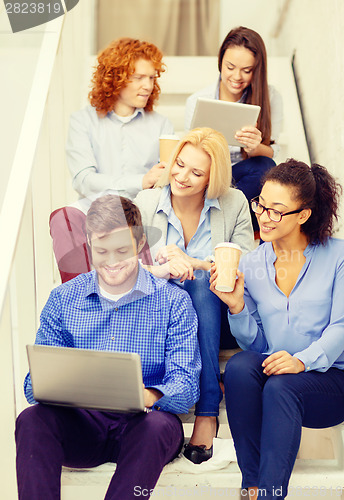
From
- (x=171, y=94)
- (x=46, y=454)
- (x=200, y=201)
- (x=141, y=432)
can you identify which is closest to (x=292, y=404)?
(x=141, y=432)

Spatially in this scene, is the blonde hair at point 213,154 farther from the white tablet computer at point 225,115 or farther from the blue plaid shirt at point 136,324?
the blue plaid shirt at point 136,324

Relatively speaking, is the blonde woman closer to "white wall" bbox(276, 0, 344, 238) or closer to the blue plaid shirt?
the blue plaid shirt

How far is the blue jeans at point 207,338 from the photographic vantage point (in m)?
1.36

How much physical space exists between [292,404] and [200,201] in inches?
21.5

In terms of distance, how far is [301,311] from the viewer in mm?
1362

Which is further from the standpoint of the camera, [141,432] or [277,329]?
[277,329]

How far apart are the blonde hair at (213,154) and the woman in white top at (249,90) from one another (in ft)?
0.84

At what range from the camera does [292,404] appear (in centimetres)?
122

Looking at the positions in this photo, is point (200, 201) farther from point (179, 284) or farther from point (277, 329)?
point (277, 329)

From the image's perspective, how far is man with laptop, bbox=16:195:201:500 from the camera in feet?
3.87

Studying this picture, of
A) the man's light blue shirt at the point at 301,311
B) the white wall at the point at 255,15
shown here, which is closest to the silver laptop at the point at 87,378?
the man's light blue shirt at the point at 301,311

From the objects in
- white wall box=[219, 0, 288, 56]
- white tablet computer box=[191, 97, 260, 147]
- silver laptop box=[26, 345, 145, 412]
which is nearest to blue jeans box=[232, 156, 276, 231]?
white tablet computer box=[191, 97, 260, 147]

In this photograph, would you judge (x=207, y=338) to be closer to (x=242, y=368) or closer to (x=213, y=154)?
(x=242, y=368)

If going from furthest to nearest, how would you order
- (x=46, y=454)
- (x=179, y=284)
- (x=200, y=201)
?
(x=200, y=201)
(x=179, y=284)
(x=46, y=454)
